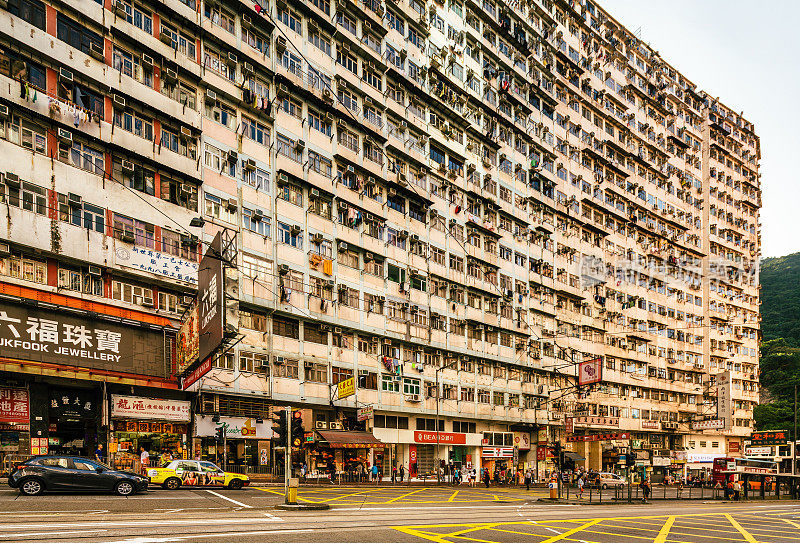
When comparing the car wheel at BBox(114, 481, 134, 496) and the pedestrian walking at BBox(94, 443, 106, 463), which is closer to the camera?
the car wheel at BBox(114, 481, 134, 496)

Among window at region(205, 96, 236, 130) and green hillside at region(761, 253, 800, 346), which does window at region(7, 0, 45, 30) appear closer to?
window at region(205, 96, 236, 130)

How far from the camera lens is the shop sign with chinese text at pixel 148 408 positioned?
3341cm

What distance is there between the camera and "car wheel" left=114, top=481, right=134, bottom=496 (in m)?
25.4

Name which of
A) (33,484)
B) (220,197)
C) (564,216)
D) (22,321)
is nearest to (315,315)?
(220,197)

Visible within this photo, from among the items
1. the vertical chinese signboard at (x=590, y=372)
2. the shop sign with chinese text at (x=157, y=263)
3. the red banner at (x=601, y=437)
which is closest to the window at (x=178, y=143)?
the shop sign with chinese text at (x=157, y=263)

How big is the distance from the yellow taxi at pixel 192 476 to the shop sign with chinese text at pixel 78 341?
212 inches

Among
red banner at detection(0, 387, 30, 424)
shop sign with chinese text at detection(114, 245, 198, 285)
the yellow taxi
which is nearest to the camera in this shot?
red banner at detection(0, 387, 30, 424)

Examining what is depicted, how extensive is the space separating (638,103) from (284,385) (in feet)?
213

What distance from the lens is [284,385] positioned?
4184cm

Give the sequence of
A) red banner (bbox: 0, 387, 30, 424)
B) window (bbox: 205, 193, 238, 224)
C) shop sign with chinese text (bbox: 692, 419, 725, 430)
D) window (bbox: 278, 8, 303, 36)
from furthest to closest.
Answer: shop sign with chinese text (bbox: 692, 419, 725, 430), window (bbox: 278, 8, 303, 36), window (bbox: 205, 193, 238, 224), red banner (bbox: 0, 387, 30, 424)

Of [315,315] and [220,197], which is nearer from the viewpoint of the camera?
[220,197]

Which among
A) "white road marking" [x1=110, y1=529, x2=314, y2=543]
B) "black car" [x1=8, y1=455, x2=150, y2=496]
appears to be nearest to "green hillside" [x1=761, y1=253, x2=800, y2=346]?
"black car" [x1=8, y1=455, x2=150, y2=496]


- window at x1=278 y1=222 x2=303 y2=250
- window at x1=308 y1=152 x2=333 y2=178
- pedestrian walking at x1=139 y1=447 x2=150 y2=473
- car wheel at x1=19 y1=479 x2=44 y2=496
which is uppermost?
window at x1=308 y1=152 x2=333 y2=178

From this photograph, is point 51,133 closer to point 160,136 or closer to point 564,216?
point 160,136
